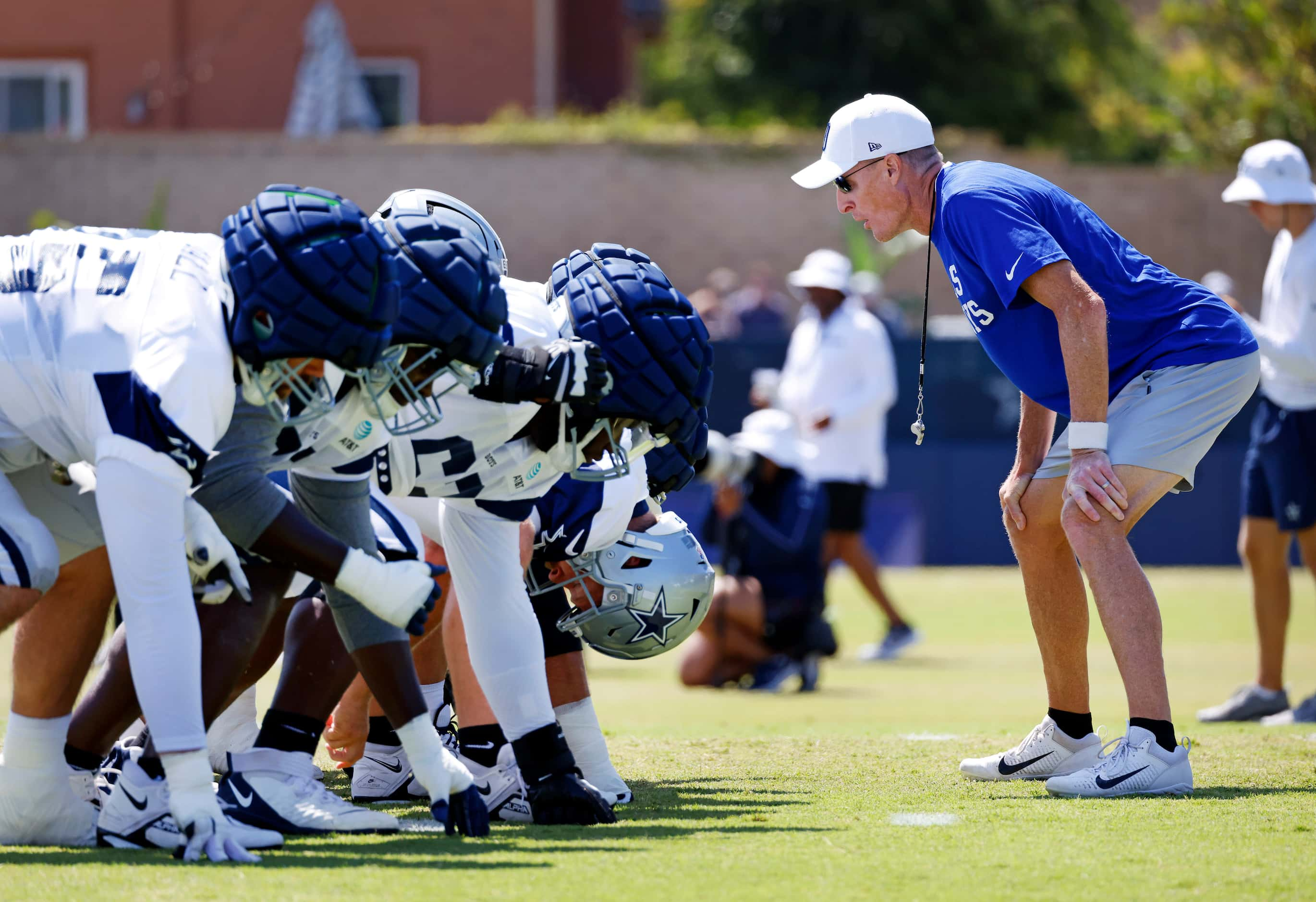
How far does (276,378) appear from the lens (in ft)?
13.6

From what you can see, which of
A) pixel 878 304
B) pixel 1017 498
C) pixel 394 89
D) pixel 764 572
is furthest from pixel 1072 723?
pixel 394 89

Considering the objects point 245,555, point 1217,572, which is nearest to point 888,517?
point 1217,572

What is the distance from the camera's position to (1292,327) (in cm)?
824

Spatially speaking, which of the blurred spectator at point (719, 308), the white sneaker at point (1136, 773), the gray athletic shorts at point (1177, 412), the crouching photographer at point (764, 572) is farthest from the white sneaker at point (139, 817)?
the blurred spectator at point (719, 308)

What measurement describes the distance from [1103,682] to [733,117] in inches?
977

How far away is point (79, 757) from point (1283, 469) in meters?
5.79

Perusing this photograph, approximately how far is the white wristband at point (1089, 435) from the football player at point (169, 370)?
83.6 inches

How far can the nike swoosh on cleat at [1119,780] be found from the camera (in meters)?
5.15

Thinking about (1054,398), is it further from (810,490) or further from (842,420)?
(842,420)

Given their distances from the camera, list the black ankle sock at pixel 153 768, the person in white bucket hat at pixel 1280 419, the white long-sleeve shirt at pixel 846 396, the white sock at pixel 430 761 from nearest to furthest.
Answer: the black ankle sock at pixel 153 768
the white sock at pixel 430 761
the person in white bucket hat at pixel 1280 419
the white long-sleeve shirt at pixel 846 396

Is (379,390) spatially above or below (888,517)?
above

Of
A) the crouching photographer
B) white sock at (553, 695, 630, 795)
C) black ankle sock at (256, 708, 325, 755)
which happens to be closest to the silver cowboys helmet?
white sock at (553, 695, 630, 795)

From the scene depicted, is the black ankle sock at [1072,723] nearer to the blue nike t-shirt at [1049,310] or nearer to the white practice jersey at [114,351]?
the blue nike t-shirt at [1049,310]

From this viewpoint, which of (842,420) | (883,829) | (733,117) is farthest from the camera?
(733,117)
